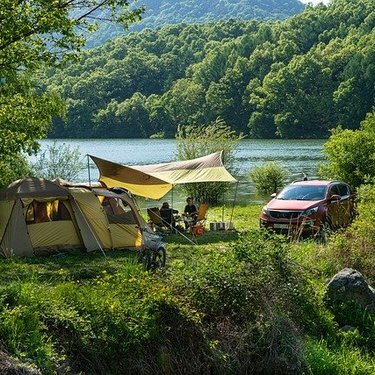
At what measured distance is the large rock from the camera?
10.3m

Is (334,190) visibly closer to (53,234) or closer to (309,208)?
(309,208)

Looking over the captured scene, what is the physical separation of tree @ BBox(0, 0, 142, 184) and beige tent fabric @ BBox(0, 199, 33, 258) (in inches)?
56.8

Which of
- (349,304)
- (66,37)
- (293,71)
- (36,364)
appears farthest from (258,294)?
(293,71)

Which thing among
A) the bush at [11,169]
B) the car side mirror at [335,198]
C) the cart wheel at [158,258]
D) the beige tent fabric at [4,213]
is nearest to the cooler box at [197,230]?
the car side mirror at [335,198]

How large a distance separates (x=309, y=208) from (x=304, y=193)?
1315 mm

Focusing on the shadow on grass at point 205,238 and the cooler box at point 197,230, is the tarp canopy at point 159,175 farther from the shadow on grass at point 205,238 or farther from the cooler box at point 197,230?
the shadow on grass at point 205,238

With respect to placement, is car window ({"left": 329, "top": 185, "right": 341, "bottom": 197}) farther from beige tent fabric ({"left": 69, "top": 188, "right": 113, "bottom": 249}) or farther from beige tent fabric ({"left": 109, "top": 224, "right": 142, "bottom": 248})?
beige tent fabric ({"left": 69, "top": 188, "right": 113, "bottom": 249})

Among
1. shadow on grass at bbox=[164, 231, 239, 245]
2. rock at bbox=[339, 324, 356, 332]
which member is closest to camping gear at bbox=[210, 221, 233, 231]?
shadow on grass at bbox=[164, 231, 239, 245]

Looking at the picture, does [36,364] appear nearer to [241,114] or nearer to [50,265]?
A: [50,265]

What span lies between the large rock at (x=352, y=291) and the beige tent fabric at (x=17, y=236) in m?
7.49

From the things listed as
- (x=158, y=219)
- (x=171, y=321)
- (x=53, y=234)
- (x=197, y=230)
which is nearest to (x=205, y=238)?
(x=197, y=230)

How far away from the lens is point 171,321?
7.54 m

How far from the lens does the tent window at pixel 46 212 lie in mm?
15305

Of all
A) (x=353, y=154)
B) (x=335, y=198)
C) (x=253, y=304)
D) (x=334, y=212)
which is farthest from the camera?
(x=353, y=154)
